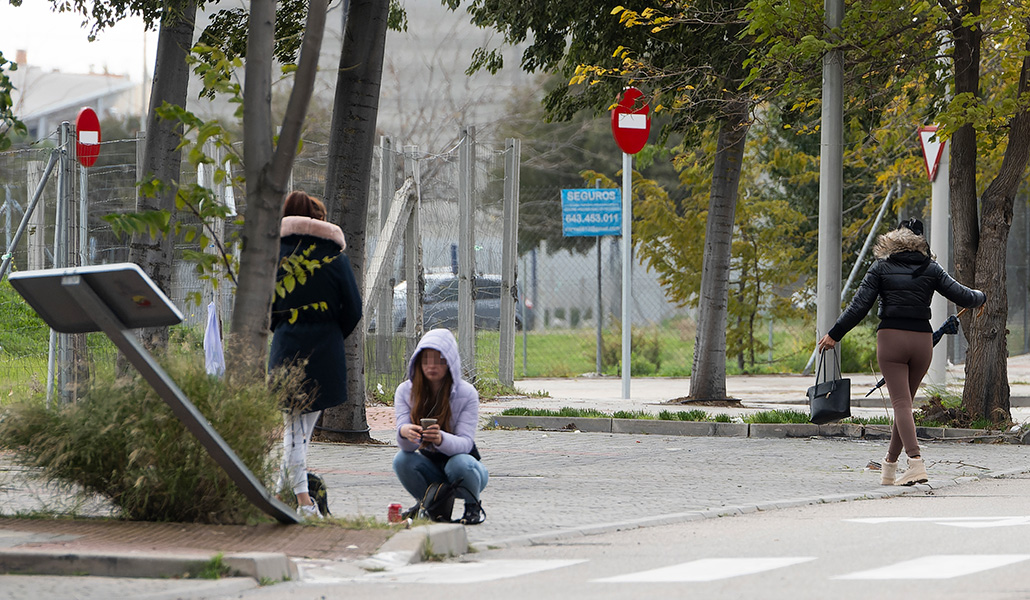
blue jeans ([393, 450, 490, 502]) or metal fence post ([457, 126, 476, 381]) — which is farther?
metal fence post ([457, 126, 476, 381])

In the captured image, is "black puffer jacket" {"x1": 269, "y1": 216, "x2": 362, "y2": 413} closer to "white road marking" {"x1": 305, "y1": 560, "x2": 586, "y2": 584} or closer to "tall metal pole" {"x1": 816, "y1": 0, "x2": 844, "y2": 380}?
"white road marking" {"x1": 305, "y1": 560, "x2": 586, "y2": 584}

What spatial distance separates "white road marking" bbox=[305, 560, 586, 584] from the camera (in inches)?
225

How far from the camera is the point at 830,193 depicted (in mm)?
13711

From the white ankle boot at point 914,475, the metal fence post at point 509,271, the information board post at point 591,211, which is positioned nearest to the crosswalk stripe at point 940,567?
the white ankle boot at point 914,475

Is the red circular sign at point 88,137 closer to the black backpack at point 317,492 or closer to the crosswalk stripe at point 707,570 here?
the black backpack at point 317,492

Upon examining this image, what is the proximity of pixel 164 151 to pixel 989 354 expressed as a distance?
8.02 meters

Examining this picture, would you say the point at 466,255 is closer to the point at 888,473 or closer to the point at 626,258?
the point at 626,258

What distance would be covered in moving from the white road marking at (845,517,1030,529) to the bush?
353 centimetres

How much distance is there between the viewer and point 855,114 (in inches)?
628

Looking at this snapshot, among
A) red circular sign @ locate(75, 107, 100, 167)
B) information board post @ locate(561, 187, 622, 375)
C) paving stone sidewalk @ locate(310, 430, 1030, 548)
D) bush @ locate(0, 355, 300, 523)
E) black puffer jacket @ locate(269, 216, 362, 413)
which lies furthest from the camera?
information board post @ locate(561, 187, 622, 375)

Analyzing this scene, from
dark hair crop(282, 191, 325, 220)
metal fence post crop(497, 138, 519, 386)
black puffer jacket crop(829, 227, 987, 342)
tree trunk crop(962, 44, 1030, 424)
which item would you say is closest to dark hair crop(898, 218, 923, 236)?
black puffer jacket crop(829, 227, 987, 342)

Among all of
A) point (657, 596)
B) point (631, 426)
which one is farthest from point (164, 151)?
point (657, 596)

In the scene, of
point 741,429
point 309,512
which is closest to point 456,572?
point 309,512

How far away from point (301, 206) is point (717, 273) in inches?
362
